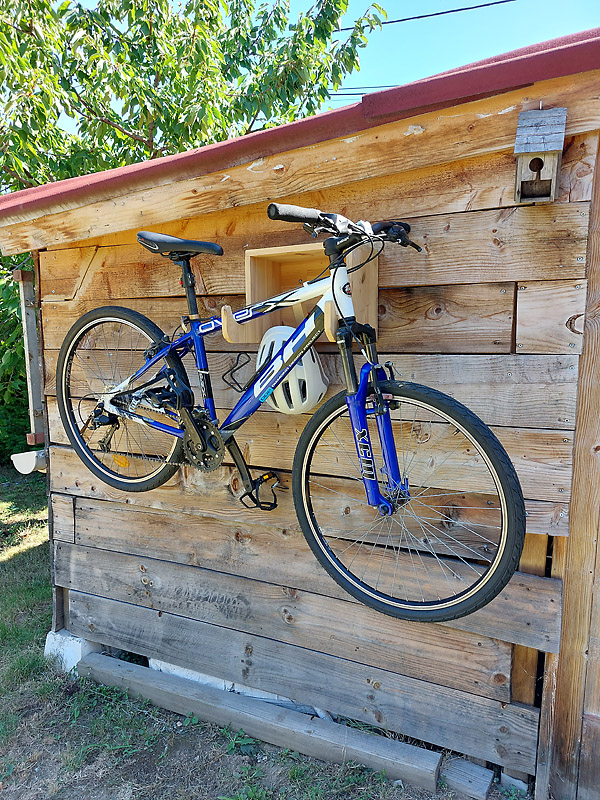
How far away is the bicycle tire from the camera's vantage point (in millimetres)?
2547

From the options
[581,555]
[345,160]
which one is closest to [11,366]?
[345,160]

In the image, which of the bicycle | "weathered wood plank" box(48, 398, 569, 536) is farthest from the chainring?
"weathered wood plank" box(48, 398, 569, 536)

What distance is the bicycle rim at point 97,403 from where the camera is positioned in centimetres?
261

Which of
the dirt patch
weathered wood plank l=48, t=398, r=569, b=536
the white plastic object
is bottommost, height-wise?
the dirt patch

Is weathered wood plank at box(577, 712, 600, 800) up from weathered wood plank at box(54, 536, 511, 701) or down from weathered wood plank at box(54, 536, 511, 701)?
down

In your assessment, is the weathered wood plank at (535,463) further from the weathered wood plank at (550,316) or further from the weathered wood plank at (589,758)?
the weathered wood plank at (589,758)

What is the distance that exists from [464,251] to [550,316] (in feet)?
1.18

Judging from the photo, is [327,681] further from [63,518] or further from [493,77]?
[493,77]

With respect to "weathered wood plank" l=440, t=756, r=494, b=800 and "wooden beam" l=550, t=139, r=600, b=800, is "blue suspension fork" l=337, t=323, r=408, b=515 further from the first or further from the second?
"weathered wood plank" l=440, t=756, r=494, b=800

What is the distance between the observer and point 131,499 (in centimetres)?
272

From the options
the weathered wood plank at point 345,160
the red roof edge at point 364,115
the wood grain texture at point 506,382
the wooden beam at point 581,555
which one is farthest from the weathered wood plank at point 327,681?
the red roof edge at point 364,115

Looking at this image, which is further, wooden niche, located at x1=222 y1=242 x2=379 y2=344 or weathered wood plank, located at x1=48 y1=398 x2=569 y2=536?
wooden niche, located at x1=222 y1=242 x2=379 y2=344

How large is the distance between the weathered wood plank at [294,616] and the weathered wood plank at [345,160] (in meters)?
1.63

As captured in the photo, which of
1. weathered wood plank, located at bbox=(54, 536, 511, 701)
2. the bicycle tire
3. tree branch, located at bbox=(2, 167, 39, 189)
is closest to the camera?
weathered wood plank, located at bbox=(54, 536, 511, 701)
